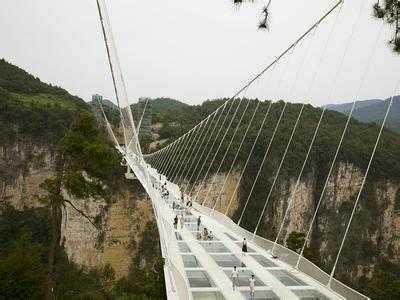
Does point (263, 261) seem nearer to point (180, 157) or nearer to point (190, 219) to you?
point (190, 219)

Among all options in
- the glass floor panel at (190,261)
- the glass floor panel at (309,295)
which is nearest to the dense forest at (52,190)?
the glass floor panel at (190,261)

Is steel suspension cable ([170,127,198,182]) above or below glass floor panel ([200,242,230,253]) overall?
above

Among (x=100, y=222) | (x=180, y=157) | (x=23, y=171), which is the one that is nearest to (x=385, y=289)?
(x=100, y=222)

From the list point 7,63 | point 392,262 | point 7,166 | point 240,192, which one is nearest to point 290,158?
point 240,192

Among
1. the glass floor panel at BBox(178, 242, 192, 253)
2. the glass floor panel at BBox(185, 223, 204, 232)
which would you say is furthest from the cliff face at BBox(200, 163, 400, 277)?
the glass floor panel at BBox(178, 242, 192, 253)

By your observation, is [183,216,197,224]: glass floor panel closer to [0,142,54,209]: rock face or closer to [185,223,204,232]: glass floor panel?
[185,223,204,232]: glass floor panel

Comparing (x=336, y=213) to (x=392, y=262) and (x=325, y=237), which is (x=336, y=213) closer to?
(x=325, y=237)
